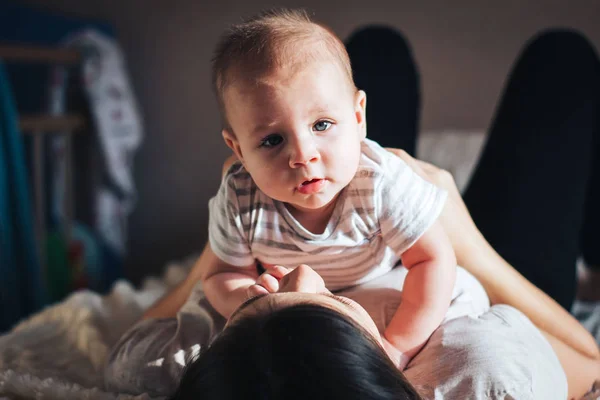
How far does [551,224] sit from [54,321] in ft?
2.58

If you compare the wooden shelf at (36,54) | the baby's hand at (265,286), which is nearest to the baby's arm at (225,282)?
the baby's hand at (265,286)

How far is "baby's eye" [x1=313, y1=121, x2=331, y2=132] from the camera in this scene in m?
0.55

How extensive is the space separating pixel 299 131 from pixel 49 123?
1.34 meters

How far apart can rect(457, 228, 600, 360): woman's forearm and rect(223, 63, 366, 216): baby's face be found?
0.23m

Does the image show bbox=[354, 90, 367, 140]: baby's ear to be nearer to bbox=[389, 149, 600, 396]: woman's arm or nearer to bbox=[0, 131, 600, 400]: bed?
bbox=[389, 149, 600, 396]: woman's arm

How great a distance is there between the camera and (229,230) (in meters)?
0.66

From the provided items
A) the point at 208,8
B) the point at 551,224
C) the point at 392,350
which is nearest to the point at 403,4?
the point at 208,8

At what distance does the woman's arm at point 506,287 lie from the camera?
0.72 m

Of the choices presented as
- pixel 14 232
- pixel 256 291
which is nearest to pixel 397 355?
pixel 256 291

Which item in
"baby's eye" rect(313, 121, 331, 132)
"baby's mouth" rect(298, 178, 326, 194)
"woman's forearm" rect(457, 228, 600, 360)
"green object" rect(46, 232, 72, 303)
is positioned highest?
"baby's eye" rect(313, 121, 331, 132)

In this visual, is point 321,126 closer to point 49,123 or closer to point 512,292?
point 512,292

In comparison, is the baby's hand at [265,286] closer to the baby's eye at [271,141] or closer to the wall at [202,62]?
the baby's eye at [271,141]

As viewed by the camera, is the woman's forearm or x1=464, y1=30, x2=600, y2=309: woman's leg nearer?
the woman's forearm

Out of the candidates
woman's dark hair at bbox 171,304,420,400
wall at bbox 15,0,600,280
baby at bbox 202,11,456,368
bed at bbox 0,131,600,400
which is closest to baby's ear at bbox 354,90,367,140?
baby at bbox 202,11,456,368
